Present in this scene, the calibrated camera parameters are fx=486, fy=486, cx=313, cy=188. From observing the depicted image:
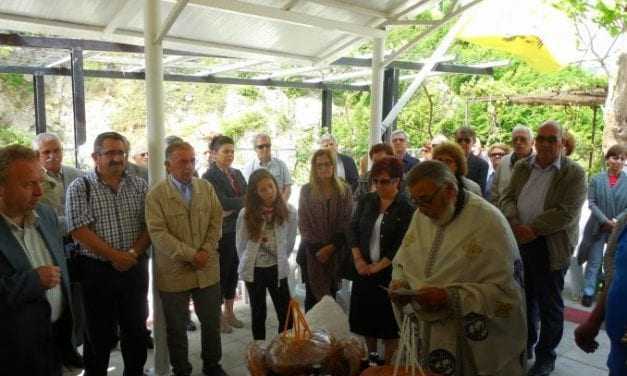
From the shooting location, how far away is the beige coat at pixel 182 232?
304 cm

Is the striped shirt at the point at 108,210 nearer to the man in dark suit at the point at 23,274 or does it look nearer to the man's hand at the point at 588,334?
the man in dark suit at the point at 23,274

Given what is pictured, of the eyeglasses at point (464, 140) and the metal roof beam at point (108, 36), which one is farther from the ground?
the metal roof beam at point (108, 36)

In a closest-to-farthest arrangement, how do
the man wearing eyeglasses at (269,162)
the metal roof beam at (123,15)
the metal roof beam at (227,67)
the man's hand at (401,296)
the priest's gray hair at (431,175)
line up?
1. the man's hand at (401,296)
2. the priest's gray hair at (431,175)
3. the metal roof beam at (123,15)
4. the man wearing eyeglasses at (269,162)
5. the metal roof beam at (227,67)

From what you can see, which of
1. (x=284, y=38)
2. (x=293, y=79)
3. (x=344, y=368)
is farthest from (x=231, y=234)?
(x=293, y=79)

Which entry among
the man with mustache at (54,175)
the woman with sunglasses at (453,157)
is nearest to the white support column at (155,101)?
the man with mustache at (54,175)

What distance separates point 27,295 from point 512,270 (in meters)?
1.96

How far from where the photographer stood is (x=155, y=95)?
318 cm

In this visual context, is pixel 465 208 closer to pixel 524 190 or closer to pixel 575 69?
pixel 524 190

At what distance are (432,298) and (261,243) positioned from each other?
6.41 feet

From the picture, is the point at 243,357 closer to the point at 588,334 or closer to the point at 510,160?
the point at 588,334

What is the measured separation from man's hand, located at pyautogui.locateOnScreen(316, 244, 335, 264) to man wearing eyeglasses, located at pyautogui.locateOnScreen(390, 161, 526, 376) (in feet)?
5.55

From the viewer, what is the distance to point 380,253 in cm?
302

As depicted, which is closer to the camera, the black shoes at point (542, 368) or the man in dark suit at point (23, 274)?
the man in dark suit at point (23, 274)

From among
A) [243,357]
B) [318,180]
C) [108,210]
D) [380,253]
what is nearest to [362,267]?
[380,253]
